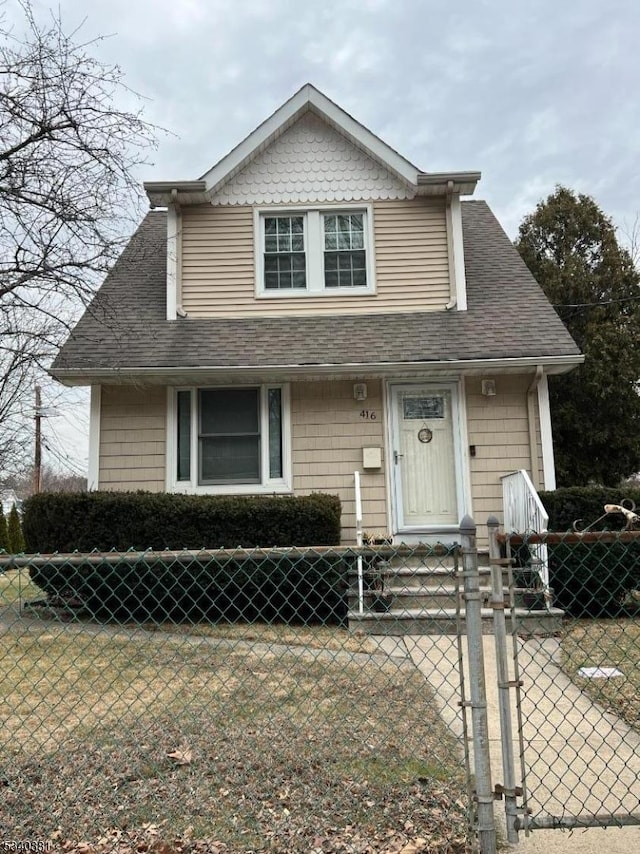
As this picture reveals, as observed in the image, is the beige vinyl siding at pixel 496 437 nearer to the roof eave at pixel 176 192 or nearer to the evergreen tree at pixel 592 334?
the roof eave at pixel 176 192

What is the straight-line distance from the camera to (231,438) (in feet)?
30.8

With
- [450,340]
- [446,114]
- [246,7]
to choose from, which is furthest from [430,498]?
[446,114]

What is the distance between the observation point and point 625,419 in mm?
17234

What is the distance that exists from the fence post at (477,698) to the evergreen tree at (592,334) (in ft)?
51.7

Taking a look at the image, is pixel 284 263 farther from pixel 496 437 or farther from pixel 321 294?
pixel 496 437

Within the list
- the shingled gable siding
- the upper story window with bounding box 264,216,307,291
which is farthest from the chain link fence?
the upper story window with bounding box 264,216,307,291

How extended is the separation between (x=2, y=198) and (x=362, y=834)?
751cm

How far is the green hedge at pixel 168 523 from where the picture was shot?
25.3 ft

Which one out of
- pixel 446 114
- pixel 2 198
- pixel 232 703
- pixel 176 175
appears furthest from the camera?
pixel 446 114

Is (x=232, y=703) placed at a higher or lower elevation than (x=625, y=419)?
lower

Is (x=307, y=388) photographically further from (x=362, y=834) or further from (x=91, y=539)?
(x=362, y=834)

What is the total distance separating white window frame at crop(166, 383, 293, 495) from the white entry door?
5.06ft

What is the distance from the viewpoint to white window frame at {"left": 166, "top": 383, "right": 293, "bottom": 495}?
359 inches

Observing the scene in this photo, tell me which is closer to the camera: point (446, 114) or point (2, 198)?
point (2, 198)
